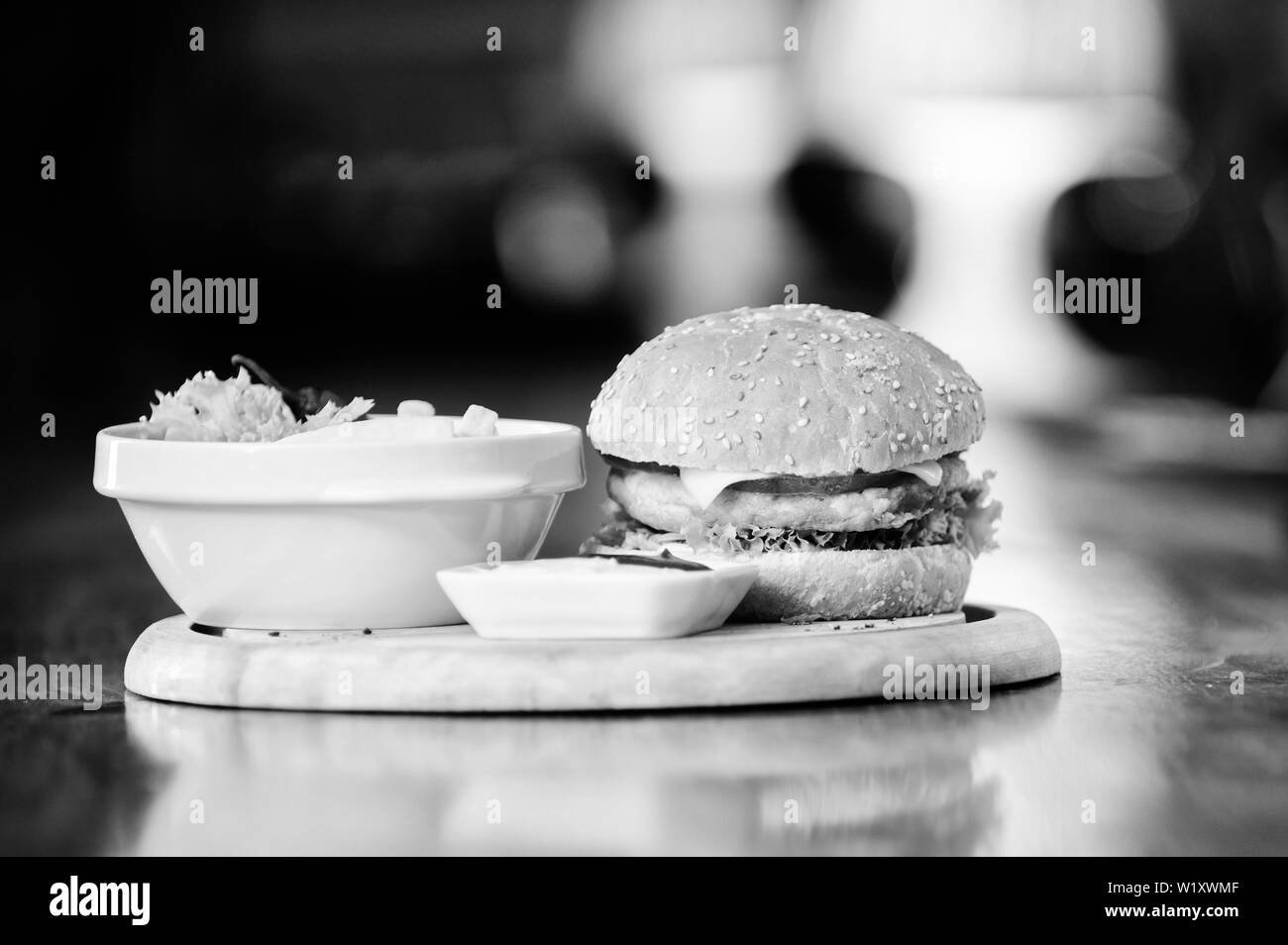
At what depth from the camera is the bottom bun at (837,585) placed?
304 cm

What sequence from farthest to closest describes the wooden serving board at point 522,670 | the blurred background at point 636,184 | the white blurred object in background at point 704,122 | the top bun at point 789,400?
1. the white blurred object in background at point 704,122
2. the blurred background at point 636,184
3. the top bun at point 789,400
4. the wooden serving board at point 522,670

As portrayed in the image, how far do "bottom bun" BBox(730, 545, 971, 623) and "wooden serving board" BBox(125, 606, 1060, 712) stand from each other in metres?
0.11

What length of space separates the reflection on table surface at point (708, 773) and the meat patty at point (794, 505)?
0.37 m

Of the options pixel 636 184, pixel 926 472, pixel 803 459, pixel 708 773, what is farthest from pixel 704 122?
pixel 708 773

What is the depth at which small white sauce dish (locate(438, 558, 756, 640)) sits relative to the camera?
2789 millimetres

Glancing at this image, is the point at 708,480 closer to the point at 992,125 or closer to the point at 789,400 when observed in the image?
the point at 789,400

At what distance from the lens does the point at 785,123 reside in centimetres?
1009

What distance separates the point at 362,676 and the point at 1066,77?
809 cm

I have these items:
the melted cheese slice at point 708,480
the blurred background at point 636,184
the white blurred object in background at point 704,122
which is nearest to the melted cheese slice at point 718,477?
the melted cheese slice at point 708,480

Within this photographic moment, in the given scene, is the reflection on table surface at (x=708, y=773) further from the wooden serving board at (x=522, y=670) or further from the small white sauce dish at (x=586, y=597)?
the small white sauce dish at (x=586, y=597)

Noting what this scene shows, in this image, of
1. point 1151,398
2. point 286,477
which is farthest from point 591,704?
point 1151,398

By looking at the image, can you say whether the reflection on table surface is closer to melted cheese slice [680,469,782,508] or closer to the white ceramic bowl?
the white ceramic bowl

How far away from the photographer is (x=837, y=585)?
3.05m

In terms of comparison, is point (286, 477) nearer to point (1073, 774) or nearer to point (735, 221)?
point (1073, 774)
